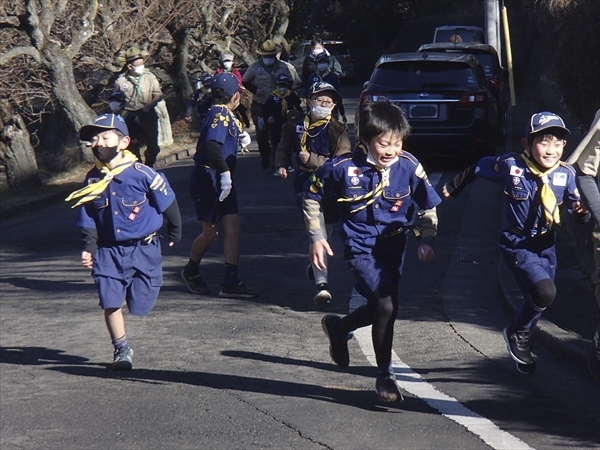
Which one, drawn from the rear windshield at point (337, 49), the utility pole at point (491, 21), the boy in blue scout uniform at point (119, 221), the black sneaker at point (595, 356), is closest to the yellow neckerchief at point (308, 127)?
the boy in blue scout uniform at point (119, 221)

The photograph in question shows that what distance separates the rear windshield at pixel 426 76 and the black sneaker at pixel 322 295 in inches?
276

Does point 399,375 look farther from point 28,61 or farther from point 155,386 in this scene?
point 28,61

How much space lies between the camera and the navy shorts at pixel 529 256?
218 inches

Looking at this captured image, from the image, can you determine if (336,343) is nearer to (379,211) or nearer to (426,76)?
(379,211)

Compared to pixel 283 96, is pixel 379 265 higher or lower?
lower

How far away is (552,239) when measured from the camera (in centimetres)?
565

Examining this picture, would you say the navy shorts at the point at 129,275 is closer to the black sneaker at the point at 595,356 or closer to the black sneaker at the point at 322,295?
the black sneaker at the point at 322,295

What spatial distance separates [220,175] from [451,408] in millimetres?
3176

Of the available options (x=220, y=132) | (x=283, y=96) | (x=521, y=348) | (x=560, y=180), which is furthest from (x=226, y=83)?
(x=283, y=96)

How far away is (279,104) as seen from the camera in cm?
1410

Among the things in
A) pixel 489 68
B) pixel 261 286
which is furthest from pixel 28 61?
pixel 261 286

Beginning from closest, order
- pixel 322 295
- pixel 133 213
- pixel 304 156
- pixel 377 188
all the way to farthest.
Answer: pixel 377 188
pixel 133 213
pixel 322 295
pixel 304 156

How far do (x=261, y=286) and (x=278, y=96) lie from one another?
19.7ft

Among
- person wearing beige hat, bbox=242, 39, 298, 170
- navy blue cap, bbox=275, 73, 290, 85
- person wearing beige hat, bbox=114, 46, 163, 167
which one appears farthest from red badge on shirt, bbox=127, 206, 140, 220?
person wearing beige hat, bbox=242, 39, 298, 170
